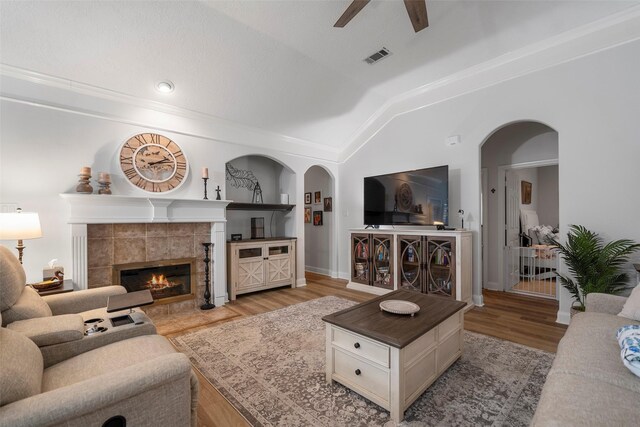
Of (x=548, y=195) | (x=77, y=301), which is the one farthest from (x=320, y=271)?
(x=548, y=195)

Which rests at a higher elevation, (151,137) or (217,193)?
(151,137)

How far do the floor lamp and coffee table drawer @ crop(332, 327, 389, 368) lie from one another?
100 inches

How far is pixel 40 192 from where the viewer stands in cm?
290

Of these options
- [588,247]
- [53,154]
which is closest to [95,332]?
[53,154]

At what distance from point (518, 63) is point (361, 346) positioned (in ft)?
12.4

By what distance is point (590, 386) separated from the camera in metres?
1.17

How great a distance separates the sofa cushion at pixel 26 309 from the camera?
1.63m

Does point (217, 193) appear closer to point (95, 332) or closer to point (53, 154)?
point (53, 154)

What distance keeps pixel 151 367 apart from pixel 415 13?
281 cm

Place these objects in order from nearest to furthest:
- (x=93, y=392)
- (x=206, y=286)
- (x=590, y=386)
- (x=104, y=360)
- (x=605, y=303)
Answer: (x=93, y=392) < (x=590, y=386) < (x=104, y=360) < (x=605, y=303) < (x=206, y=286)

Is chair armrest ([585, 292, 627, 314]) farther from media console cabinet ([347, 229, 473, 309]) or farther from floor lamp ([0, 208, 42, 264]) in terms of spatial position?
floor lamp ([0, 208, 42, 264])

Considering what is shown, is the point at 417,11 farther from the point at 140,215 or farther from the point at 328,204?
the point at 328,204

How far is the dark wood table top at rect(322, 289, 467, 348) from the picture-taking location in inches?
68.4

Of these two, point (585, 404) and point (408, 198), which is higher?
point (408, 198)
